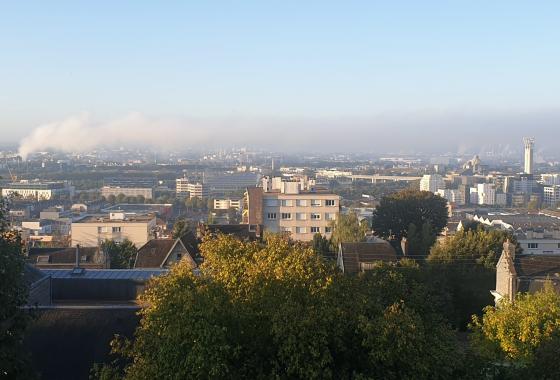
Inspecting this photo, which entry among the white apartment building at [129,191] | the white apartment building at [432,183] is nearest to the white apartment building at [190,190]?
the white apartment building at [129,191]

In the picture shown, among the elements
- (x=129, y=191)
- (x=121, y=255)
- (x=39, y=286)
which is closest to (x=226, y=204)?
(x=129, y=191)

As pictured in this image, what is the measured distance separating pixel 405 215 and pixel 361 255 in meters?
14.8

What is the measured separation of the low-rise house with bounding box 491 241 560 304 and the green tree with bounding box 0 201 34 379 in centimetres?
1420

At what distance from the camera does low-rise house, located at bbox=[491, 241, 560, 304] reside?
2244 cm

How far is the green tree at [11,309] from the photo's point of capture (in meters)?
9.98

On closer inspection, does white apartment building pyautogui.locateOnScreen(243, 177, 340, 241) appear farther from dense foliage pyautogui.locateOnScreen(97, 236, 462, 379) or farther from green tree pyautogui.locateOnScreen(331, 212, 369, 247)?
dense foliage pyautogui.locateOnScreen(97, 236, 462, 379)

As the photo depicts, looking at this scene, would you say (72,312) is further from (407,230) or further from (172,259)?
(407,230)

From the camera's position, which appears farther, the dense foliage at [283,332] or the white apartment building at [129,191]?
the white apartment building at [129,191]

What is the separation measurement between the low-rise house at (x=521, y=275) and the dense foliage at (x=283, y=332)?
10.9 metres

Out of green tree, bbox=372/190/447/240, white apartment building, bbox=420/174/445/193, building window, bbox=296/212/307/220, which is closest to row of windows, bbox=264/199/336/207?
building window, bbox=296/212/307/220

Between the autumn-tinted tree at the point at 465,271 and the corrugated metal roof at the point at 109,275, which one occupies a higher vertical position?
the corrugated metal roof at the point at 109,275

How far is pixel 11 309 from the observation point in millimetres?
10305

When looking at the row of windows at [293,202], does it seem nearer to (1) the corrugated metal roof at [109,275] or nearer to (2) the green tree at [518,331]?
(1) the corrugated metal roof at [109,275]

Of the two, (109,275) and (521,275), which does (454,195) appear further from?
(109,275)
